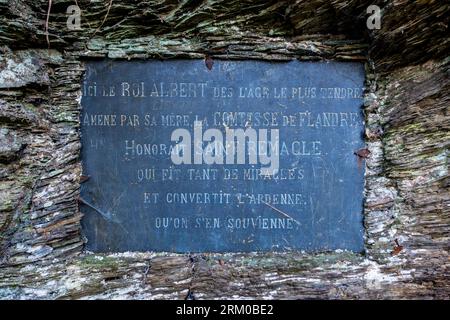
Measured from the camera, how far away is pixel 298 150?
256cm

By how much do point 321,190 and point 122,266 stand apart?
1502 millimetres

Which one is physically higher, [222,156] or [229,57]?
[229,57]

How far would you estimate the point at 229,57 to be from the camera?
2.52 metres

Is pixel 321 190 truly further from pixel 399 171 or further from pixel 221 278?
pixel 221 278

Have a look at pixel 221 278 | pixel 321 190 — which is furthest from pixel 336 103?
pixel 221 278

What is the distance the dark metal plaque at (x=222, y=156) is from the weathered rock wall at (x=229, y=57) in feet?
0.30

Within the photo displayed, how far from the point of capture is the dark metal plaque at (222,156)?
8.28 feet

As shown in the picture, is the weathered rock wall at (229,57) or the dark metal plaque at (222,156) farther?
the dark metal plaque at (222,156)

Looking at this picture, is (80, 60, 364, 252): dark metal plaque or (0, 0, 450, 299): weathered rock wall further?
(80, 60, 364, 252): dark metal plaque

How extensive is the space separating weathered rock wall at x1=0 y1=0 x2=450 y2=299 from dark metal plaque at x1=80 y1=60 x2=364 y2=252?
9cm

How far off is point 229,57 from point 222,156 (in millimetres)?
709

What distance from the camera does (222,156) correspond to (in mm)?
2557

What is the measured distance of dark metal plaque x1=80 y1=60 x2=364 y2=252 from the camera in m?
2.52

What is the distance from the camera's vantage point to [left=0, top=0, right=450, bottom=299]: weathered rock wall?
7.78 feet
